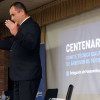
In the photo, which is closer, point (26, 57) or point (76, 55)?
point (26, 57)

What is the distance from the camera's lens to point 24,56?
164 centimetres

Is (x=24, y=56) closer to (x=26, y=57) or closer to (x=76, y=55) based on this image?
(x=26, y=57)

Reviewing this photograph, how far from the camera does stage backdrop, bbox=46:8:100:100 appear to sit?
14.5 feet

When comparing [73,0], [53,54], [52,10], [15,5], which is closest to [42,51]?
[53,54]

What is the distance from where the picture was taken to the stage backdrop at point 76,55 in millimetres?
4414

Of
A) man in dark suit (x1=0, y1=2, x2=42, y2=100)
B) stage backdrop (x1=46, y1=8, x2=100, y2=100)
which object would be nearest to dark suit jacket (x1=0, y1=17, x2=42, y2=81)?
man in dark suit (x1=0, y1=2, x2=42, y2=100)

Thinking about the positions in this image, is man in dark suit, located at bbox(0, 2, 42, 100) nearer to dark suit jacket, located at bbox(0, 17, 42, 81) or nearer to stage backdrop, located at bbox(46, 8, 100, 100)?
dark suit jacket, located at bbox(0, 17, 42, 81)

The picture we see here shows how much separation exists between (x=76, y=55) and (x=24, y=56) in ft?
10.4

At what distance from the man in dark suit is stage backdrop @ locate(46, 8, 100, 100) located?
280 cm

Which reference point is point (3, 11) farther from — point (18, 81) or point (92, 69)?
point (18, 81)

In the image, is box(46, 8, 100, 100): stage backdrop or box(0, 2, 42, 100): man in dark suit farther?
box(46, 8, 100, 100): stage backdrop

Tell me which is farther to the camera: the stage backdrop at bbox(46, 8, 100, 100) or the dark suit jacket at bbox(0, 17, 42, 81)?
the stage backdrop at bbox(46, 8, 100, 100)

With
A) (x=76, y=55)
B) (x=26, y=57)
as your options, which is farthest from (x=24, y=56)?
(x=76, y=55)

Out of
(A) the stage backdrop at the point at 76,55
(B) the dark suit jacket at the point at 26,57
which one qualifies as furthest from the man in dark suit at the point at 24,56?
(A) the stage backdrop at the point at 76,55
